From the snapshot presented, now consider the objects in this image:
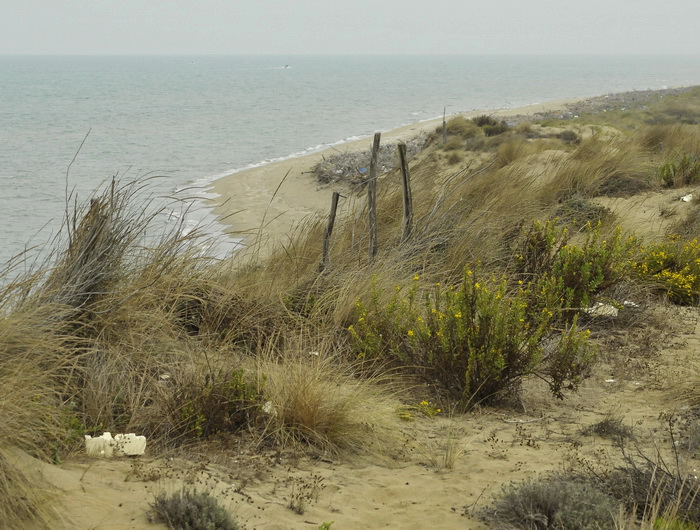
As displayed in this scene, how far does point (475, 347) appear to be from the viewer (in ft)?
15.7

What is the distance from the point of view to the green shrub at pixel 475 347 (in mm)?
4738

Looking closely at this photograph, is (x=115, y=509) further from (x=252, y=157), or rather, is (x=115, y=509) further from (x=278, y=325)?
(x=252, y=157)

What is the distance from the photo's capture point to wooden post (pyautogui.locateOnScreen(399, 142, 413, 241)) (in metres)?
6.60

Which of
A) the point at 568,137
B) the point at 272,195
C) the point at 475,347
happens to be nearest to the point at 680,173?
the point at 475,347

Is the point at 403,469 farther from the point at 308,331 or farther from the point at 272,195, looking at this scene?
the point at 272,195

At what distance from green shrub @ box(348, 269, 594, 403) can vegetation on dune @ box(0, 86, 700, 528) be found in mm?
14

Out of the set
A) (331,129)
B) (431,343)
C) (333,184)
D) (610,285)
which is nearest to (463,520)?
(431,343)

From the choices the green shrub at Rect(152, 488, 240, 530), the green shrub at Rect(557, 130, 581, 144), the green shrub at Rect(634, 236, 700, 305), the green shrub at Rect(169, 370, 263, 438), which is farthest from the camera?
the green shrub at Rect(557, 130, 581, 144)

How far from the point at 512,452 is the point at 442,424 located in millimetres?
563

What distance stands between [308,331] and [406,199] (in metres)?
2.06

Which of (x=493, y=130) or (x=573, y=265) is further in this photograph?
(x=493, y=130)

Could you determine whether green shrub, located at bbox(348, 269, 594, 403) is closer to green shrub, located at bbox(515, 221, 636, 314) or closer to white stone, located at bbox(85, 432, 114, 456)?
green shrub, located at bbox(515, 221, 636, 314)

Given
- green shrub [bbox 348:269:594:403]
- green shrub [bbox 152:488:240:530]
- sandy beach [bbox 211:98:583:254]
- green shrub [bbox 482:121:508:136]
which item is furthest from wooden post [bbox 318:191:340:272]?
green shrub [bbox 482:121:508:136]

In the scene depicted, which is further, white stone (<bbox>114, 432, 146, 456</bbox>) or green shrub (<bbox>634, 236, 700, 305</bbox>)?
green shrub (<bbox>634, 236, 700, 305</bbox>)
